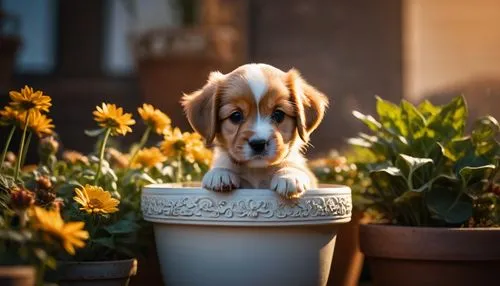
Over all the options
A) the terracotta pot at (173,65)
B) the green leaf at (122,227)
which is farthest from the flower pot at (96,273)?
the terracotta pot at (173,65)

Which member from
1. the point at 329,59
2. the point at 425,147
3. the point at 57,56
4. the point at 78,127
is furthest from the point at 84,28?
the point at 425,147

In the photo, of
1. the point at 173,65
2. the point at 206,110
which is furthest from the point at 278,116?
the point at 173,65

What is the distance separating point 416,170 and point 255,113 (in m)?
0.82

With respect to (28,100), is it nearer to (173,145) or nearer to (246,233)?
(173,145)

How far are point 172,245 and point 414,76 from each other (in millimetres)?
5273

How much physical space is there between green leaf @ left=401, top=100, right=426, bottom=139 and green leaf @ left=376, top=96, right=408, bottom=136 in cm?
2

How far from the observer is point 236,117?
2893 mm

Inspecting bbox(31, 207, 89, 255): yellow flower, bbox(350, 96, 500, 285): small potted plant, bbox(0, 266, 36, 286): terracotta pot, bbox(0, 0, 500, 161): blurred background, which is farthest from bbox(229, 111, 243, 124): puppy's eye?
bbox(0, 0, 500, 161): blurred background

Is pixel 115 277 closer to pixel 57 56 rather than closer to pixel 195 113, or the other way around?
pixel 195 113

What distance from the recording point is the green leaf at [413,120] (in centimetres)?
336

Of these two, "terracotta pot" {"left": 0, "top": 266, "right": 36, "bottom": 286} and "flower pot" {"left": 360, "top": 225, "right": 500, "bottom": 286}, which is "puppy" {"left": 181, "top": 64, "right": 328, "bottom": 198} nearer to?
"flower pot" {"left": 360, "top": 225, "right": 500, "bottom": 286}

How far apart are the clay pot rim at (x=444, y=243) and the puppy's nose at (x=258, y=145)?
0.70m

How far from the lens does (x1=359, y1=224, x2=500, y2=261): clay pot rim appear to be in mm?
3029

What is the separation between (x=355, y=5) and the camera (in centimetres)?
690
